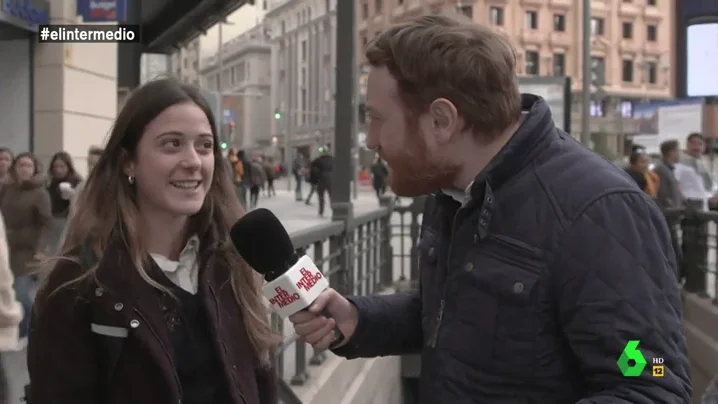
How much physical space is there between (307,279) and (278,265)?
0.09m

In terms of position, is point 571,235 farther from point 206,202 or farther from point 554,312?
point 206,202

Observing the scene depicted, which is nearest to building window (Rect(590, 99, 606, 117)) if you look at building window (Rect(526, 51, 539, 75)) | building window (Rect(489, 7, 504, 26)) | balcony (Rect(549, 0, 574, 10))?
building window (Rect(526, 51, 539, 75))

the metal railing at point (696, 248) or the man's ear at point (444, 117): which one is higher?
the man's ear at point (444, 117)

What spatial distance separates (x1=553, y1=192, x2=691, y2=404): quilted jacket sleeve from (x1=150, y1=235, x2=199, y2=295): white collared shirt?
122 cm

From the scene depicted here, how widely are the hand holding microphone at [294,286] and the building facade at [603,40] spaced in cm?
6505

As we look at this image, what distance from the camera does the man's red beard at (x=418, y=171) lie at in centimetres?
175

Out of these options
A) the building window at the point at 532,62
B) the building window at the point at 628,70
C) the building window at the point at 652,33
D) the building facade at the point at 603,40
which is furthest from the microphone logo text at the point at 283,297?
the building window at the point at 652,33

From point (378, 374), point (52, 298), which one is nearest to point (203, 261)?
point (52, 298)

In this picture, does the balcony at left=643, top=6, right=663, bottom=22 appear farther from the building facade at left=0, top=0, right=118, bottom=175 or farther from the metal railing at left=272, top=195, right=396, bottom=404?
the metal railing at left=272, top=195, right=396, bottom=404

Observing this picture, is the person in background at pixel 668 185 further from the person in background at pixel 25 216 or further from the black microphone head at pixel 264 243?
the black microphone head at pixel 264 243

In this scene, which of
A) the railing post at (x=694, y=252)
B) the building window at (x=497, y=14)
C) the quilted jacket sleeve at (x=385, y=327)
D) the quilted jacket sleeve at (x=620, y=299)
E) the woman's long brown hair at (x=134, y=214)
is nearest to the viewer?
the quilted jacket sleeve at (x=620, y=299)

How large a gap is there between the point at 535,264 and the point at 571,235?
3.4 inches

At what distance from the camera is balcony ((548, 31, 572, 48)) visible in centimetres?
6919

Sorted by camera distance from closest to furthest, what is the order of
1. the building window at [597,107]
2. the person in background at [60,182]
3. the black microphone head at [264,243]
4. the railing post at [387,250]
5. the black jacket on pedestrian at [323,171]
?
1. the black microphone head at [264,243]
2. the person in background at [60,182]
3. the railing post at [387,250]
4. the black jacket on pedestrian at [323,171]
5. the building window at [597,107]
